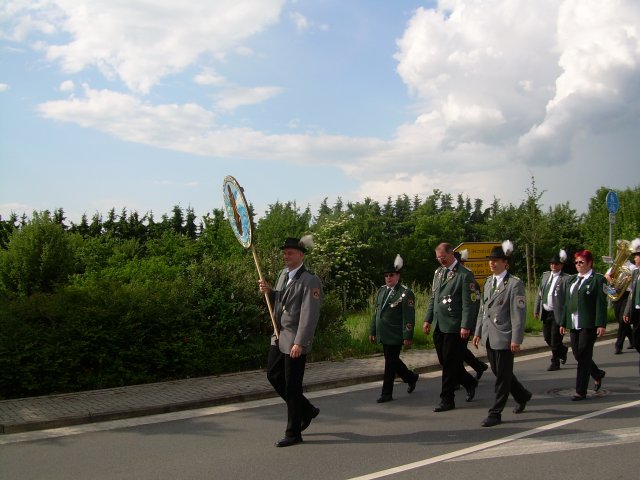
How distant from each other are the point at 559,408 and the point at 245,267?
6269 millimetres

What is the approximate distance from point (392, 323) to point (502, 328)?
177 cm

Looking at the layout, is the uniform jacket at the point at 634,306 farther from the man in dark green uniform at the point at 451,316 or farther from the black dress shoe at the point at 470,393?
the man in dark green uniform at the point at 451,316

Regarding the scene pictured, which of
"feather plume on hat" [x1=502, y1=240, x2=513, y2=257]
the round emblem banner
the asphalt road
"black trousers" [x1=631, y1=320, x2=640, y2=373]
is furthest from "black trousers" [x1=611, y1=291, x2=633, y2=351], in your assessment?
the round emblem banner

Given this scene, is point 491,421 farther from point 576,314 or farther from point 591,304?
point 591,304

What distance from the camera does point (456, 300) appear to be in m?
7.96

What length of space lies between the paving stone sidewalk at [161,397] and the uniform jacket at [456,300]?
2449 millimetres

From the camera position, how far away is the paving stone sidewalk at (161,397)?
760 centimetres

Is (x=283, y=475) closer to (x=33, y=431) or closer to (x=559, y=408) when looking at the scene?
(x=33, y=431)

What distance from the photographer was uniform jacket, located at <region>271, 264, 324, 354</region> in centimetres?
638

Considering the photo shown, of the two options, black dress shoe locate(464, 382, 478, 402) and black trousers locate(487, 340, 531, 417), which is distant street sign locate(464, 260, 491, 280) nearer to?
black dress shoe locate(464, 382, 478, 402)

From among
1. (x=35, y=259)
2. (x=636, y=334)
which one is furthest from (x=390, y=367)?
(x=35, y=259)

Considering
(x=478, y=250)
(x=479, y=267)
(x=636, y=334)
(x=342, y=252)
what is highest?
(x=342, y=252)

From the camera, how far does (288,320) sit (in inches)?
258

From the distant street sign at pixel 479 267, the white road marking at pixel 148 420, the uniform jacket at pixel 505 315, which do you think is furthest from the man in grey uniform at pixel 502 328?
the distant street sign at pixel 479 267
